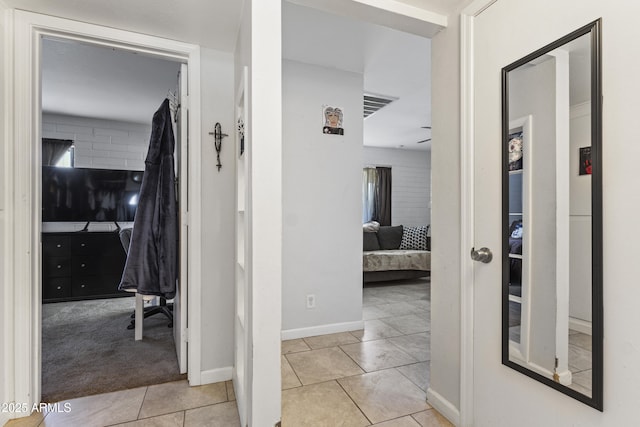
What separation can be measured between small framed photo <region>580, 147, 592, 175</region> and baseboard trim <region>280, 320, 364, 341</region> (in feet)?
7.28

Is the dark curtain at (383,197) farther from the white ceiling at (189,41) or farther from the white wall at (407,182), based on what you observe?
the white ceiling at (189,41)

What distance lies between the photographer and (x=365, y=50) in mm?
2498

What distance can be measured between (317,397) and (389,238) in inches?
147

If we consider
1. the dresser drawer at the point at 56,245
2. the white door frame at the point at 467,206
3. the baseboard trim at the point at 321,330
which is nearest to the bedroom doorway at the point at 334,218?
the baseboard trim at the point at 321,330

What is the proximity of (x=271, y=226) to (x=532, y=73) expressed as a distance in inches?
47.2

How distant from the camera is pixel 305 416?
1.62m

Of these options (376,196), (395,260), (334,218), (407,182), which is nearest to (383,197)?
(376,196)

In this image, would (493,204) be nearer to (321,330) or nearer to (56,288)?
(321,330)

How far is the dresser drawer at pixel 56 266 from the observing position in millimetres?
3664

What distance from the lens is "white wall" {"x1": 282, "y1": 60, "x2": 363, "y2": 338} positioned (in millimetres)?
2650

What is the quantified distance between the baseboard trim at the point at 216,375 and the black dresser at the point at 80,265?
2.75 m

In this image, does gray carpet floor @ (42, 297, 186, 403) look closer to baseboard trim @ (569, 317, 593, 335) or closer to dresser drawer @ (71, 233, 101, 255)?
dresser drawer @ (71, 233, 101, 255)

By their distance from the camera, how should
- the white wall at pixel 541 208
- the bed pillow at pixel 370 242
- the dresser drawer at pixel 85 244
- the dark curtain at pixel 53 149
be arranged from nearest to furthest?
the white wall at pixel 541 208 → the dresser drawer at pixel 85 244 → the dark curtain at pixel 53 149 → the bed pillow at pixel 370 242

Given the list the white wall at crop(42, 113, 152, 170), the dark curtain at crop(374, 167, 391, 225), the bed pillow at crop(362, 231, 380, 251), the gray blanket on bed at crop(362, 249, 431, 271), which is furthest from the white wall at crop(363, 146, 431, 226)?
the white wall at crop(42, 113, 152, 170)
